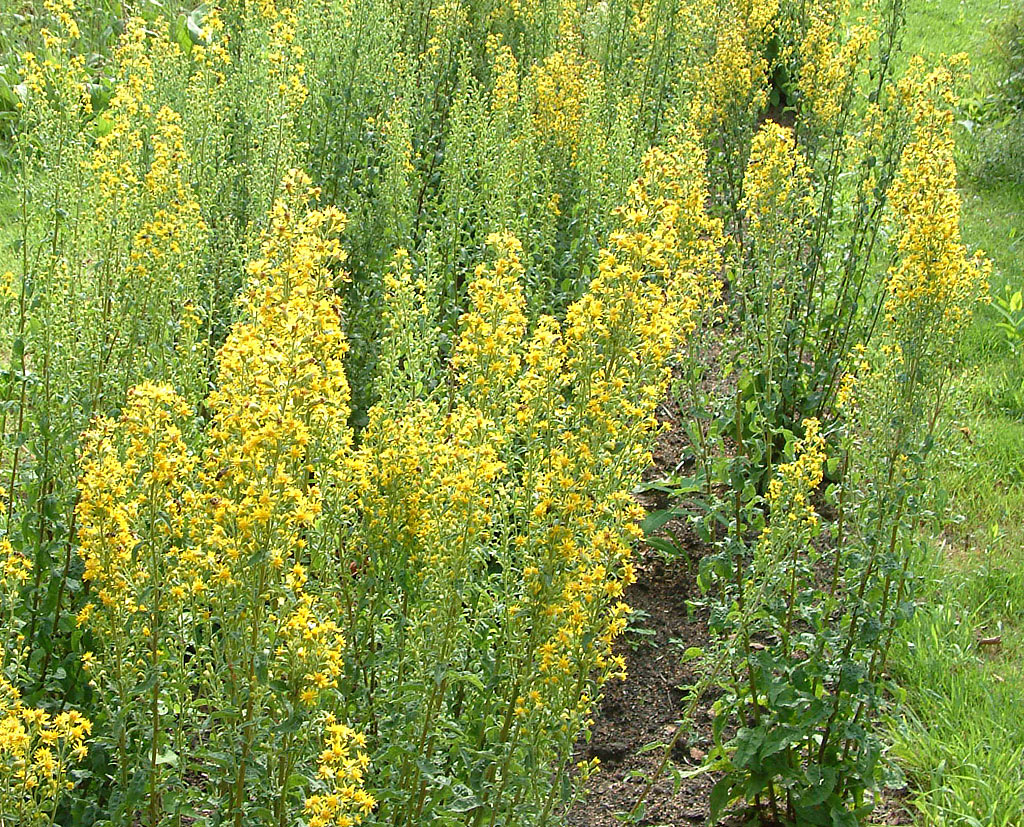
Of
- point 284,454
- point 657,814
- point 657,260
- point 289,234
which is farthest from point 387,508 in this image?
point 657,814

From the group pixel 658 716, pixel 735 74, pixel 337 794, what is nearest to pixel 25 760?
pixel 337 794

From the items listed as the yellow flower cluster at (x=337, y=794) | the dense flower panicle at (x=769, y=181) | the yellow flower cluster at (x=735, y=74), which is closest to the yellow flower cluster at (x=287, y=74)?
the yellow flower cluster at (x=735, y=74)

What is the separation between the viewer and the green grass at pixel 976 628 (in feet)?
12.0

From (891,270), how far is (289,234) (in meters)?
2.08

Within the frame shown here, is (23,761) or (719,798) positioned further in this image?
(719,798)

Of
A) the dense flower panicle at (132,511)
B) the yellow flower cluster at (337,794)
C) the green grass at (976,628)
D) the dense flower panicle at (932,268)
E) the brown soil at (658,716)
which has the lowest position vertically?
the brown soil at (658,716)

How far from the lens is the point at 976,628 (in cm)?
436

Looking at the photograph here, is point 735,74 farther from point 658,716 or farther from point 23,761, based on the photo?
point 23,761

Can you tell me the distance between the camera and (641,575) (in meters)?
4.74

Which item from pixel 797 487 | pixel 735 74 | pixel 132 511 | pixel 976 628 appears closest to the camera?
pixel 132 511

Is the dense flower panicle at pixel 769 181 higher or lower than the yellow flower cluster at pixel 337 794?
higher

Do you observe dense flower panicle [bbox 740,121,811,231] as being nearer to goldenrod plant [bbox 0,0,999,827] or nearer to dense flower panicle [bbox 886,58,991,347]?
goldenrod plant [bbox 0,0,999,827]

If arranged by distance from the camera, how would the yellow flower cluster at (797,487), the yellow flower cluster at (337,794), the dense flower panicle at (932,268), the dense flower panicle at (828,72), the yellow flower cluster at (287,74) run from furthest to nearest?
1. the dense flower panicle at (828,72)
2. the yellow flower cluster at (287,74)
3. the dense flower panicle at (932,268)
4. the yellow flower cluster at (797,487)
5. the yellow flower cluster at (337,794)

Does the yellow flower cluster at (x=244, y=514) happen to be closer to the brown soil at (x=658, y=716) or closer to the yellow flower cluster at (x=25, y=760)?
the yellow flower cluster at (x=25, y=760)
